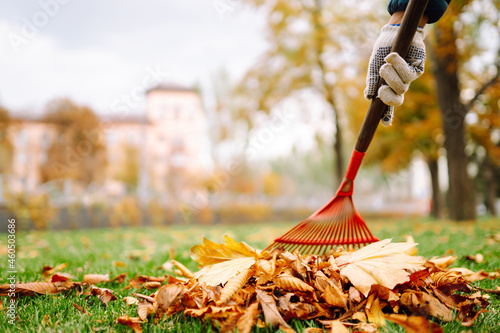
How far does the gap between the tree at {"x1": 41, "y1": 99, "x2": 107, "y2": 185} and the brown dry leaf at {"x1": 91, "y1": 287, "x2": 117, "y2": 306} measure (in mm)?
21824

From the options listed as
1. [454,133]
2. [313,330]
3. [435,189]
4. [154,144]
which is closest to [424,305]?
[313,330]

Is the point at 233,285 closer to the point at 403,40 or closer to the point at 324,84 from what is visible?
the point at 403,40

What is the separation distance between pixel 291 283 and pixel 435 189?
12021 millimetres

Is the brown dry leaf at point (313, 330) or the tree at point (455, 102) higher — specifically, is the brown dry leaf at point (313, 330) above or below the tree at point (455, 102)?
below

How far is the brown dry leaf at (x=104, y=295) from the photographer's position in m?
1.39

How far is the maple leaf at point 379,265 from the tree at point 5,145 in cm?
2142

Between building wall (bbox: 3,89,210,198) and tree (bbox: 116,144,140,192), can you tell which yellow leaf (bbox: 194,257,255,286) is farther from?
tree (bbox: 116,144,140,192)

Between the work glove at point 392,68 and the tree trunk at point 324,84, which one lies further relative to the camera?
the tree trunk at point 324,84

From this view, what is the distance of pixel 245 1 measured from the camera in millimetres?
9305

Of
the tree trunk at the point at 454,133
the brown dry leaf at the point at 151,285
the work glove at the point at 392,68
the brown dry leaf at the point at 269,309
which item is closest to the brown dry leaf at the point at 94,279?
the brown dry leaf at the point at 151,285

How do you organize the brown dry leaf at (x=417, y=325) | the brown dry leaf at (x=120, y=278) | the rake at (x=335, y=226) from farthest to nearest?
the brown dry leaf at (x=120, y=278) → the rake at (x=335, y=226) → the brown dry leaf at (x=417, y=325)

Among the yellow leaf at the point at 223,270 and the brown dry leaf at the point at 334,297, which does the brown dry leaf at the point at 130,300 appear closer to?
the yellow leaf at the point at 223,270

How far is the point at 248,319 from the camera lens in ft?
3.49

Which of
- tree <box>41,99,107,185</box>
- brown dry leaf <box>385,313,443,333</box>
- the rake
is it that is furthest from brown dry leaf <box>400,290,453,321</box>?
tree <box>41,99,107,185</box>
